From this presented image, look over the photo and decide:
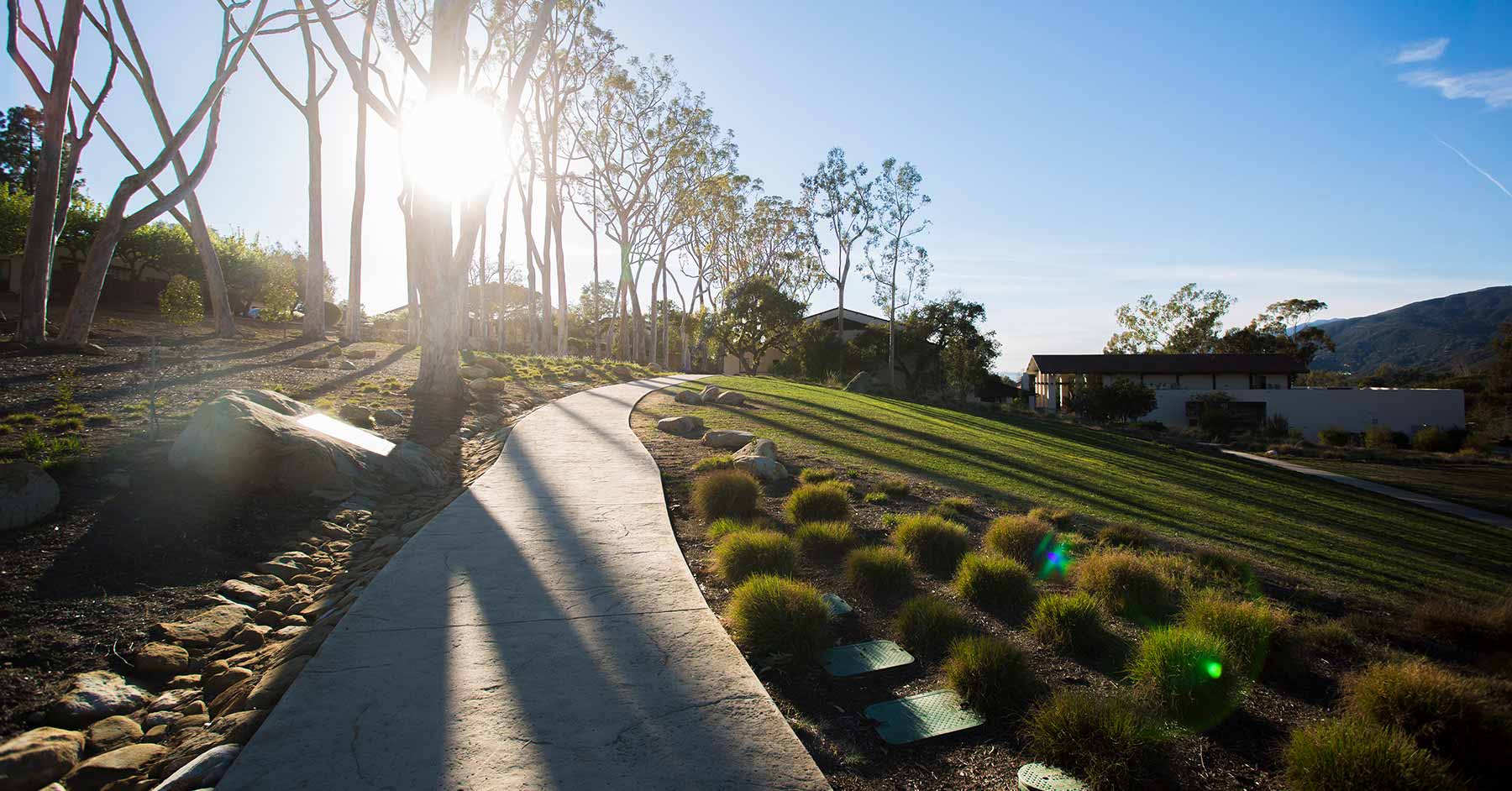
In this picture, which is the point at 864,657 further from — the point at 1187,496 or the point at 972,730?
the point at 1187,496

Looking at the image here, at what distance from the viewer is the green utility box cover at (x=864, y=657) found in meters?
3.54

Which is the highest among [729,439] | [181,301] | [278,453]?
[181,301]

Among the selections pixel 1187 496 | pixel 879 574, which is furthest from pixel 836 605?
pixel 1187 496

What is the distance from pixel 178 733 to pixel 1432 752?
5.26m

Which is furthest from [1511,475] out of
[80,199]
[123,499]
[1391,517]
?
[80,199]

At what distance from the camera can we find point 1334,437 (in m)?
34.6

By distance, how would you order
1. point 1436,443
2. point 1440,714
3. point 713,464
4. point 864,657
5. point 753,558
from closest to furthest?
point 1440,714 < point 864,657 < point 753,558 < point 713,464 < point 1436,443

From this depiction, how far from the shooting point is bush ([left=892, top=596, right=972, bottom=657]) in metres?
3.83

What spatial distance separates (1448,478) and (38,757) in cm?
3349

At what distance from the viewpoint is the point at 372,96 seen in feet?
42.1

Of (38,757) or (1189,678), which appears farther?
(1189,678)

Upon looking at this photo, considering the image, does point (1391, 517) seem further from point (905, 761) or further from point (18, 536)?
point (18, 536)

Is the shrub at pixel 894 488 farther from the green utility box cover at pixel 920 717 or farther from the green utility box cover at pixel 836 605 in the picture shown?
the green utility box cover at pixel 920 717

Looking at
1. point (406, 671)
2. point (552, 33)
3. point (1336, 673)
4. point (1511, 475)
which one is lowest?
point (1511, 475)
